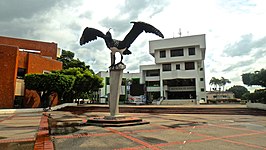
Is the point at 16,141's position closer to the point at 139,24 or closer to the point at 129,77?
the point at 139,24

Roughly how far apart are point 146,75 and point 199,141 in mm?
37748

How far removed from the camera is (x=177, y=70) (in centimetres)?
3816

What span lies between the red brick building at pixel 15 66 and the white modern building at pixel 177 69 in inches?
781

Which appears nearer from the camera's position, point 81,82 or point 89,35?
point 89,35

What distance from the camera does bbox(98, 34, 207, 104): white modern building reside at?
37.4 meters

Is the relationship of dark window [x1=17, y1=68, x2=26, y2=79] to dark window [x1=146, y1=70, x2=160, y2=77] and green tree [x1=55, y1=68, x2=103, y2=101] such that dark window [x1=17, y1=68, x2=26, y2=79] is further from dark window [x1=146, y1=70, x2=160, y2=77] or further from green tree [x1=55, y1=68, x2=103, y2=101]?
dark window [x1=146, y1=70, x2=160, y2=77]

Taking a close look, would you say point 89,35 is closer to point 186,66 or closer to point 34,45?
point 34,45

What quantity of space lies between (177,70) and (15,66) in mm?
27683

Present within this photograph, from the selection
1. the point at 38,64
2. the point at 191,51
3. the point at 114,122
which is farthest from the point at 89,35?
the point at 191,51

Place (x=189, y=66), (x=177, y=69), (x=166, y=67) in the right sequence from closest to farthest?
1. (x=189, y=66)
2. (x=177, y=69)
3. (x=166, y=67)

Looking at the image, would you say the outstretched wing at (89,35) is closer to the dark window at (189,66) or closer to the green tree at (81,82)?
the green tree at (81,82)

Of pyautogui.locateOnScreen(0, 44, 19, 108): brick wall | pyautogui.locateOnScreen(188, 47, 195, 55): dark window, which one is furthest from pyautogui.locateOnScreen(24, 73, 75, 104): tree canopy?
pyautogui.locateOnScreen(188, 47, 195, 55): dark window

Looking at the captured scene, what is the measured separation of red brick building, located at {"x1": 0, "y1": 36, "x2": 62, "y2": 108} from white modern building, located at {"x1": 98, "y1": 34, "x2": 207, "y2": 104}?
19432 mm

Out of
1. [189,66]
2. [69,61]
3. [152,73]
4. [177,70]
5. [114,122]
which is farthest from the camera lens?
[152,73]
